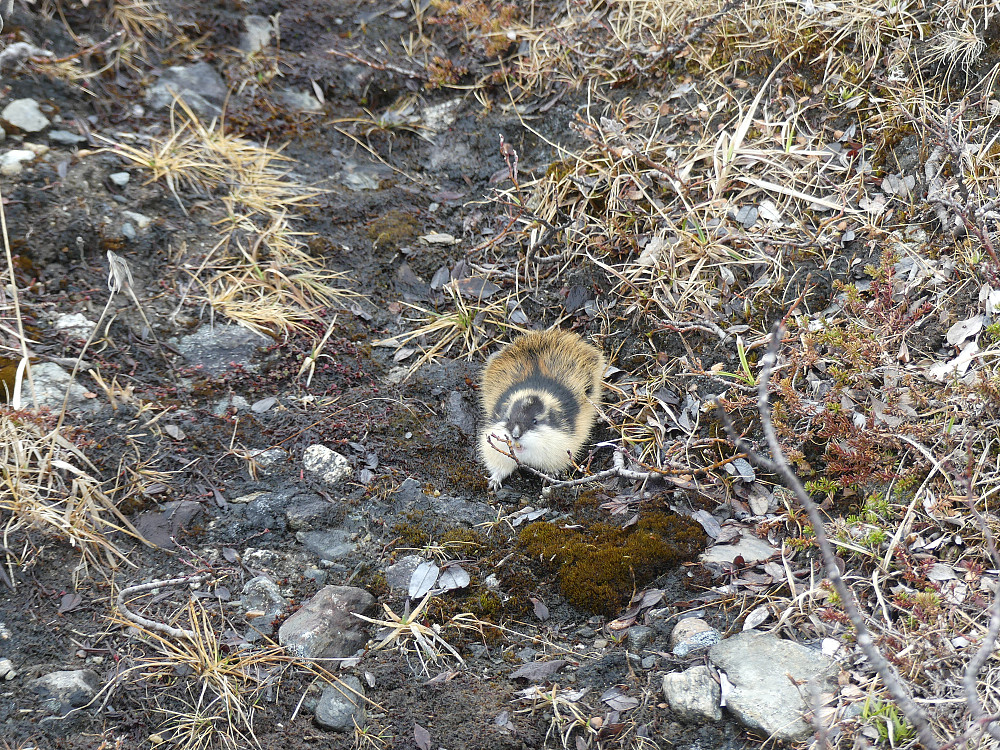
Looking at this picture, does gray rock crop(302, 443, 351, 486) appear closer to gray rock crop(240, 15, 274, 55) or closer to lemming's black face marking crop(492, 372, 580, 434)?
lemming's black face marking crop(492, 372, 580, 434)

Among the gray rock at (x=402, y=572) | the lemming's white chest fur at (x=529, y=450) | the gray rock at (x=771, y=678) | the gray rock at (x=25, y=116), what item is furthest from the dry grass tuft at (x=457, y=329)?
the gray rock at (x=25, y=116)

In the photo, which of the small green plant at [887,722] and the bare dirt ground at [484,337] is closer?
the small green plant at [887,722]

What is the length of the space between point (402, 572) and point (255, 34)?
5393mm

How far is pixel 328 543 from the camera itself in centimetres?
403

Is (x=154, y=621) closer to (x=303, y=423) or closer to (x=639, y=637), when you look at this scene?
(x=303, y=423)

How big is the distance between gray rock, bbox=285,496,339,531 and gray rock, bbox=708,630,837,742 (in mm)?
2196

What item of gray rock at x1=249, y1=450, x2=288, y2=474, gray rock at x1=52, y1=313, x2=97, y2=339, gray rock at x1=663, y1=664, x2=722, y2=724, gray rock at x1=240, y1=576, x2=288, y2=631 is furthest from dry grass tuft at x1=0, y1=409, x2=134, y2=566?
gray rock at x1=663, y1=664, x2=722, y2=724

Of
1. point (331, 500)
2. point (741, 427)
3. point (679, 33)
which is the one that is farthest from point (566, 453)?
point (679, 33)

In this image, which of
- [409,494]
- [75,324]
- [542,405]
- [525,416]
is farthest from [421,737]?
[75,324]

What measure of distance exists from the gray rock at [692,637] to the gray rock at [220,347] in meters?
3.17

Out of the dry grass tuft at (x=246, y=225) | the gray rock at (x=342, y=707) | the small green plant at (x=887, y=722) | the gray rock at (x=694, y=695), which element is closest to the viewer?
the small green plant at (x=887, y=722)

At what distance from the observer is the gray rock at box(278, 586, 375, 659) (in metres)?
3.46

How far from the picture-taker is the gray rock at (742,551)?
12.4ft

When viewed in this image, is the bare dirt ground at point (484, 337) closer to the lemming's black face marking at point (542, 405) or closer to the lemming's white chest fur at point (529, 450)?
the lemming's white chest fur at point (529, 450)
